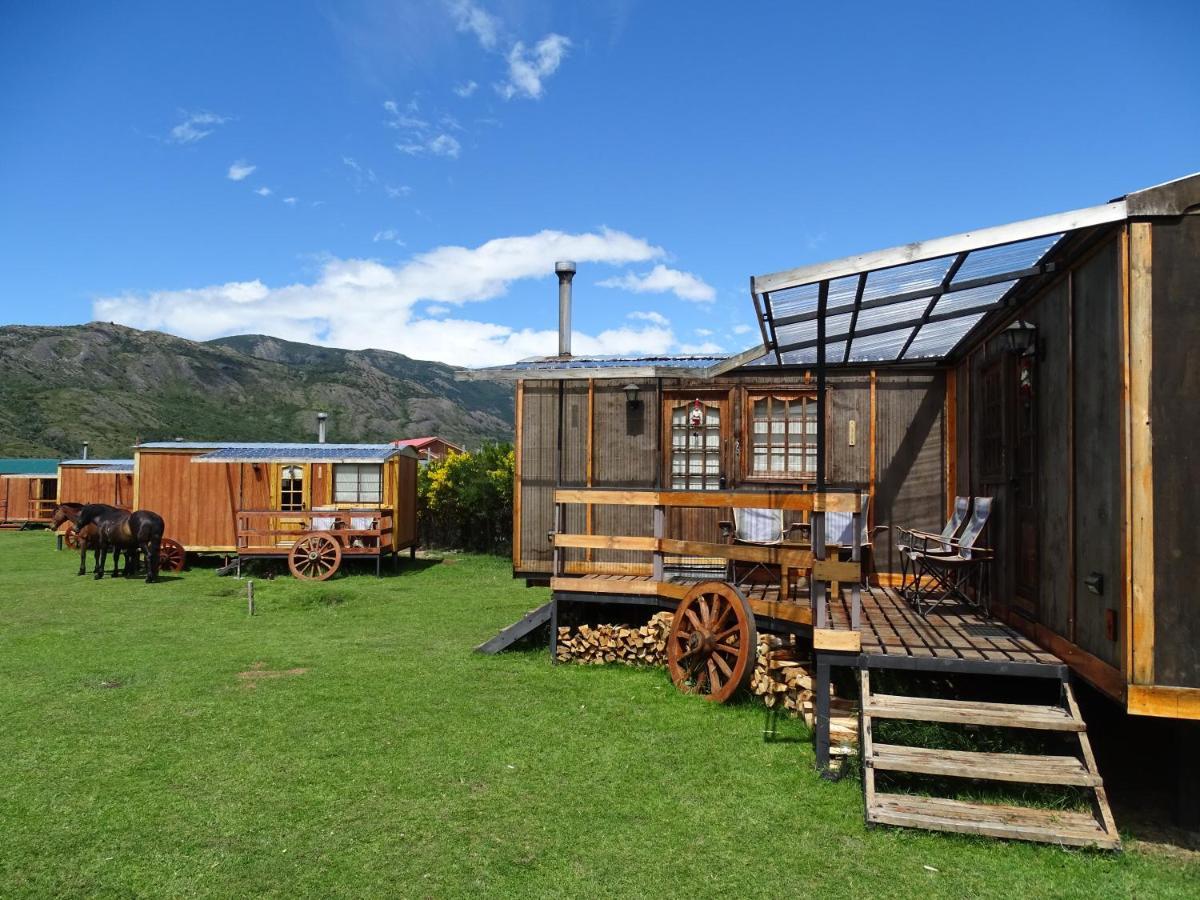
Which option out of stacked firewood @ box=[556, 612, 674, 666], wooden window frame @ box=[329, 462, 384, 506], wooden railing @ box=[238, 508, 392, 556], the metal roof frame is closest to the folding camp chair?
stacked firewood @ box=[556, 612, 674, 666]

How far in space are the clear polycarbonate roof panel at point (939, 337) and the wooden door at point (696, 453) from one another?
2148mm

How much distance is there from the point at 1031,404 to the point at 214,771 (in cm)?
601

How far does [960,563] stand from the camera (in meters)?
6.43

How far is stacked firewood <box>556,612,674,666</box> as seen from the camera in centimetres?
722

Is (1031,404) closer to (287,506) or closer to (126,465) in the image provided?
(287,506)

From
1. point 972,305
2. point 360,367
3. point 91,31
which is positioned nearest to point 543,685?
point 972,305

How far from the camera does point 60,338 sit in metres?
85.7

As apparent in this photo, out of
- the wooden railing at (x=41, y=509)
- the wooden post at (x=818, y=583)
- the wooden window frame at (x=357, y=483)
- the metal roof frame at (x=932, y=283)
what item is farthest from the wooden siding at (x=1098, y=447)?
the wooden railing at (x=41, y=509)

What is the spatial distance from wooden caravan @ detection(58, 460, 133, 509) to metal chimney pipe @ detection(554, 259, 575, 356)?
18.1 meters

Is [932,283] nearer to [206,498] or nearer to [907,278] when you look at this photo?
[907,278]

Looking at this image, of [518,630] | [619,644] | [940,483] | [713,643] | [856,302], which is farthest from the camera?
[940,483]

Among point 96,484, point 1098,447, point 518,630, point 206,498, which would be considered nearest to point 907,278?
point 1098,447

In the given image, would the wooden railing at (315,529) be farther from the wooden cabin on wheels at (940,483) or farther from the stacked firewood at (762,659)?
the stacked firewood at (762,659)

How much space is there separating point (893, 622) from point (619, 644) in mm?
2497
